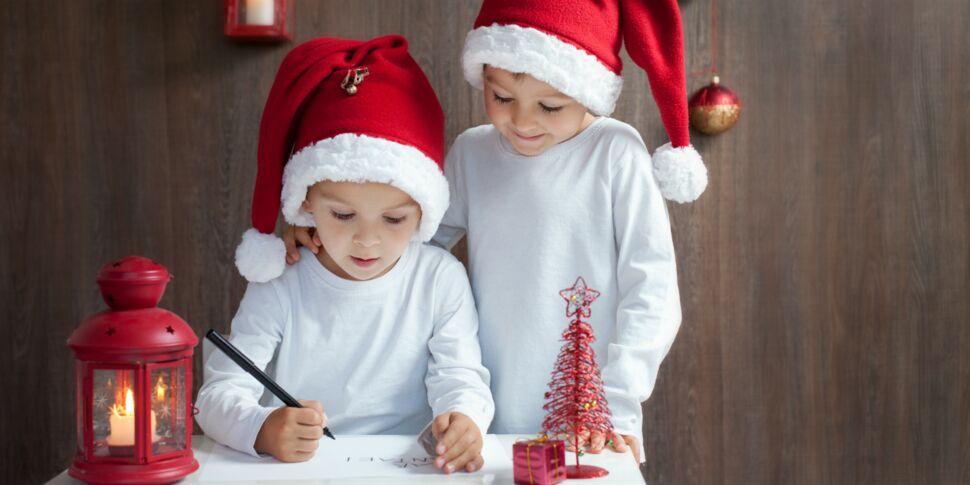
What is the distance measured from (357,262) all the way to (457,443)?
0.41 metres

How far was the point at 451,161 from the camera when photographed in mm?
1849

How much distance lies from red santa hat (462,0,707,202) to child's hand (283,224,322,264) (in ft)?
1.31

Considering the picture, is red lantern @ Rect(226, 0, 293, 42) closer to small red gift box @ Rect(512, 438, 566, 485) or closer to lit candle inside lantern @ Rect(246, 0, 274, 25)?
lit candle inside lantern @ Rect(246, 0, 274, 25)

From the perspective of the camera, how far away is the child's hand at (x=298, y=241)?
1669mm

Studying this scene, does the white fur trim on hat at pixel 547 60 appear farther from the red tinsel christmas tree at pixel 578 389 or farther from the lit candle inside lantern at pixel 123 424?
the lit candle inside lantern at pixel 123 424

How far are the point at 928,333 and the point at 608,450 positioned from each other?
4.08 ft

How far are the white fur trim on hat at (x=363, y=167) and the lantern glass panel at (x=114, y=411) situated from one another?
0.46 metres

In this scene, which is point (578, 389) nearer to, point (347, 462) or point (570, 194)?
point (347, 462)

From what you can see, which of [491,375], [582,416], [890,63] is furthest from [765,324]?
[582,416]

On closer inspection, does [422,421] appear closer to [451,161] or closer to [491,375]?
[491,375]

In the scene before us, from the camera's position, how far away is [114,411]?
122 centimetres

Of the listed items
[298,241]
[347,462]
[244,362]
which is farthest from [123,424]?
[298,241]

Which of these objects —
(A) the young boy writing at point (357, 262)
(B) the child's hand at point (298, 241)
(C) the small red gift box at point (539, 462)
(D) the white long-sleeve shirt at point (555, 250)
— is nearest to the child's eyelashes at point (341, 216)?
(A) the young boy writing at point (357, 262)

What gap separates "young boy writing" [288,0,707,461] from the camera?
1.58m
